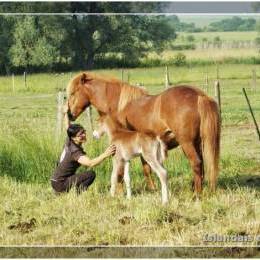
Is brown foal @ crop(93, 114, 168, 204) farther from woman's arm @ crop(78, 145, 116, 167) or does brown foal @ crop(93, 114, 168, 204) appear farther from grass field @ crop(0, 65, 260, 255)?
grass field @ crop(0, 65, 260, 255)

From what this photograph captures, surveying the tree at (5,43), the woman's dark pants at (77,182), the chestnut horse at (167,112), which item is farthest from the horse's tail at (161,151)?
the tree at (5,43)

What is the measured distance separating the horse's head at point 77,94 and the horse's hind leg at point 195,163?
110 cm

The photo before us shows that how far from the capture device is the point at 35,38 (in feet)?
27.9

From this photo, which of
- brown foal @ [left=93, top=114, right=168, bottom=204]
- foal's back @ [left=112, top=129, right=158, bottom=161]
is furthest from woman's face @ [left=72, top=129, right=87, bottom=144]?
foal's back @ [left=112, top=129, right=158, bottom=161]

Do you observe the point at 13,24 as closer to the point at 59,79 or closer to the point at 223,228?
the point at 59,79

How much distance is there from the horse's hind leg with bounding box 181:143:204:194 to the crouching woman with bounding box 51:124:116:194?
726mm

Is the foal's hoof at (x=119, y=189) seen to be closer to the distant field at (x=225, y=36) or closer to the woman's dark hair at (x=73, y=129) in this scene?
the woman's dark hair at (x=73, y=129)

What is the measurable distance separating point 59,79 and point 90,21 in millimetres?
797

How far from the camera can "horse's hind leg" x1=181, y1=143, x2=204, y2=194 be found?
8.93 meters

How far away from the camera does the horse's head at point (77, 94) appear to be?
29.3ft

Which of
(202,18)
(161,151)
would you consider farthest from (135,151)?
(202,18)

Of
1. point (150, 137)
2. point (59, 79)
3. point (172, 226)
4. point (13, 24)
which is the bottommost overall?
point (172, 226)

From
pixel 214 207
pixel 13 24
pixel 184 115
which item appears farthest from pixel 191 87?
pixel 13 24

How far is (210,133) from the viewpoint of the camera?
8797mm
